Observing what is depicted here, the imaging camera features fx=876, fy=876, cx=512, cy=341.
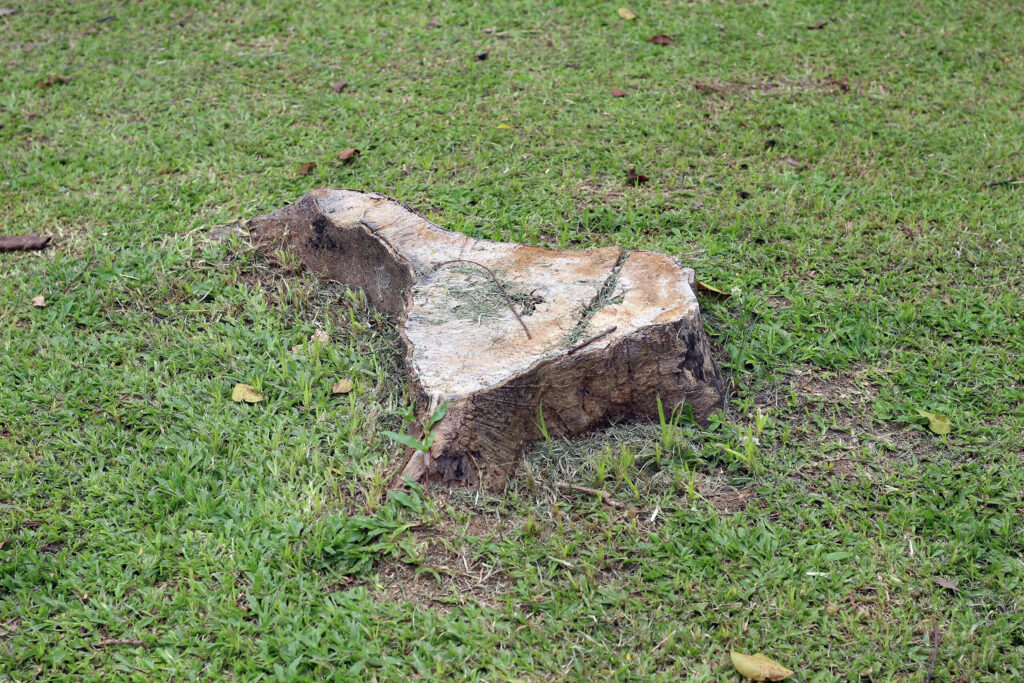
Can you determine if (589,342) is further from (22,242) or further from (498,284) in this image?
(22,242)

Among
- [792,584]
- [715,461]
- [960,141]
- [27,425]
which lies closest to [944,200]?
[960,141]

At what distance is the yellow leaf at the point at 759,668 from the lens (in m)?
2.17

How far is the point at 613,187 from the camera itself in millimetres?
4371

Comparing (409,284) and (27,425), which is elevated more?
(409,284)

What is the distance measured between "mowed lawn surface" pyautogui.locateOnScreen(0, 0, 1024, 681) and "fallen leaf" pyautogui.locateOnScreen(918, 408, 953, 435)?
31 millimetres

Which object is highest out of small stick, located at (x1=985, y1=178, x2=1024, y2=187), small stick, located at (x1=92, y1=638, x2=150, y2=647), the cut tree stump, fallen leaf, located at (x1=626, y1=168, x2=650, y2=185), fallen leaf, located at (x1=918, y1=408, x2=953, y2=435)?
the cut tree stump

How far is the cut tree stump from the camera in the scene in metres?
2.69

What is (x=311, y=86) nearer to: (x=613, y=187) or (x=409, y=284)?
(x=613, y=187)

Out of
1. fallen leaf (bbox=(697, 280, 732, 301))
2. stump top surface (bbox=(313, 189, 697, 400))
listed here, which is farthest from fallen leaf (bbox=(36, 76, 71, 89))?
fallen leaf (bbox=(697, 280, 732, 301))

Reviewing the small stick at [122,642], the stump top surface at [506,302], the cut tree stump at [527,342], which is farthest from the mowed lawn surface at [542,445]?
the stump top surface at [506,302]

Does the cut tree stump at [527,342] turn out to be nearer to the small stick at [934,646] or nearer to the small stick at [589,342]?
the small stick at [589,342]

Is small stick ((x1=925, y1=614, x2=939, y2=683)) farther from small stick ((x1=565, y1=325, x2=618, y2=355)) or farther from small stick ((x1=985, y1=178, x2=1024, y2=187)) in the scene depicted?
small stick ((x1=985, y1=178, x2=1024, y2=187))

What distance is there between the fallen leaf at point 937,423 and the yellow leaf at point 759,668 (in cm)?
117

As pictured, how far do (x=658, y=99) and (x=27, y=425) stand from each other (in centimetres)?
374
